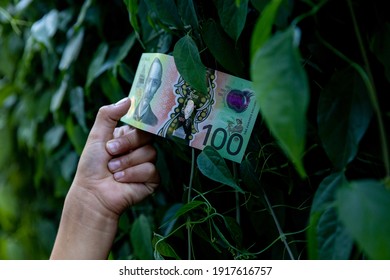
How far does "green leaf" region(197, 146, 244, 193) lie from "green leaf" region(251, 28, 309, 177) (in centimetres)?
27

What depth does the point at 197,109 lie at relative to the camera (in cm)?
72

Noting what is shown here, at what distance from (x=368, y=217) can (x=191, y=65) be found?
13.5 inches

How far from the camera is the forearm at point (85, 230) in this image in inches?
34.0

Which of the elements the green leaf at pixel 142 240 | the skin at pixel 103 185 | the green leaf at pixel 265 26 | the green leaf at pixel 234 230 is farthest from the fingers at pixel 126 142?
the green leaf at pixel 265 26

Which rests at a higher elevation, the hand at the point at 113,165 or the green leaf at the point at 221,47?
the green leaf at the point at 221,47

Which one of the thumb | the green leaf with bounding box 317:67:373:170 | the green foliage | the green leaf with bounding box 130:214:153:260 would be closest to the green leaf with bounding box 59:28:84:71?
the green foliage

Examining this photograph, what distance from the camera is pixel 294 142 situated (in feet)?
1.24

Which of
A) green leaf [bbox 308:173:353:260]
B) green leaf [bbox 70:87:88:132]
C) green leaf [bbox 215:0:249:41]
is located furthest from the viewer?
green leaf [bbox 70:87:88:132]

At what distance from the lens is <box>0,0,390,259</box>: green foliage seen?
0.39 meters

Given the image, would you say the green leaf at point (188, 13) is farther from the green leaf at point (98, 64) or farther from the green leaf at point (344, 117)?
the green leaf at point (98, 64)

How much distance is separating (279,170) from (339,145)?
24cm

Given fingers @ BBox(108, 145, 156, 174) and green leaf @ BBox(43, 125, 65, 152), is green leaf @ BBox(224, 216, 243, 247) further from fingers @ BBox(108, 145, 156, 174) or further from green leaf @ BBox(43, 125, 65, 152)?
green leaf @ BBox(43, 125, 65, 152)

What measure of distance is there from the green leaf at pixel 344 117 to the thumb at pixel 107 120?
0.39 m
